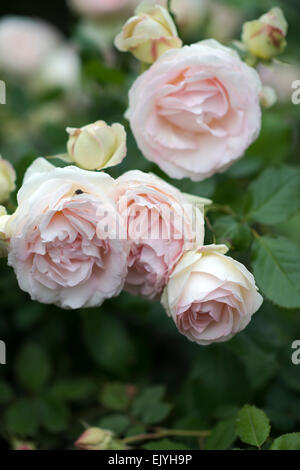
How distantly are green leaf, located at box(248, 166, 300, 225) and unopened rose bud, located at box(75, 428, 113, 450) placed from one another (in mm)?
360

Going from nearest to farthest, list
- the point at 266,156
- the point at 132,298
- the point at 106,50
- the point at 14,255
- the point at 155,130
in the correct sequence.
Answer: the point at 14,255 < the point at 155,130 < the point at 132,298 < the point at 266,156 < the point at 106,50

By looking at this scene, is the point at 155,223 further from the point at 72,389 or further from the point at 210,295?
the point at 72,389

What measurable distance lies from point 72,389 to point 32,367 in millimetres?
99

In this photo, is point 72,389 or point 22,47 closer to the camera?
point 72,389

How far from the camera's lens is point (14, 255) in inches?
24.5

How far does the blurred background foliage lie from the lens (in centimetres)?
81

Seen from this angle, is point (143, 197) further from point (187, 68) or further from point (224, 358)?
point (224, 358)

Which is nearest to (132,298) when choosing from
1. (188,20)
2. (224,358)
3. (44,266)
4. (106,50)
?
(224,358)

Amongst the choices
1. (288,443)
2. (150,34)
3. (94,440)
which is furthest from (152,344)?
(150,34)

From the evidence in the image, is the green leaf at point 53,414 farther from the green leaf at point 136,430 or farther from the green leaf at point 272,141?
the green leaf at point 272,141

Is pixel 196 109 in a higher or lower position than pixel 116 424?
higher

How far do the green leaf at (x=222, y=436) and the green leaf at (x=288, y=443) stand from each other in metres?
0.13

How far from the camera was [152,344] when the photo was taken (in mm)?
1170
